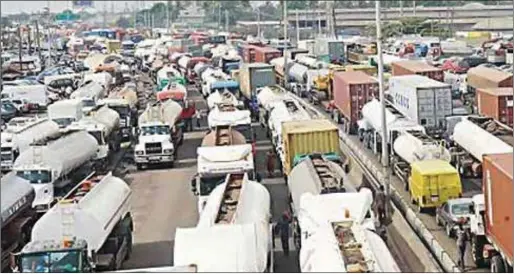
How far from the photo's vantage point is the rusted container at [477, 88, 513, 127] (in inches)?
858

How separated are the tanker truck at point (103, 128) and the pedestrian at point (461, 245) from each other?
10932 millimetres

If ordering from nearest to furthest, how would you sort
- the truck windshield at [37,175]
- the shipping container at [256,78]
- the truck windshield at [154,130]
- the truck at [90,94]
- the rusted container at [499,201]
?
the rusted container at [499,201] → the truck windshield at [37,175] → the truck windshield at [154,130] → the truck at [90,94] → the shipping container at [256,78]

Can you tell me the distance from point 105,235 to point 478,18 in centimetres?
8528

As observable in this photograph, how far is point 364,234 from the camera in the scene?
999 cm

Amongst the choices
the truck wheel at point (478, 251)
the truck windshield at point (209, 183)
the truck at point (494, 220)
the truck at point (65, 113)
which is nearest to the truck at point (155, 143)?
the truck at point (65, 113)

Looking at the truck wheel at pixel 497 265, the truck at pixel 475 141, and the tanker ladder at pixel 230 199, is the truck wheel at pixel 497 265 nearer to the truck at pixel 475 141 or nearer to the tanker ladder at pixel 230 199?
the tanker ladder at pixel 230 199

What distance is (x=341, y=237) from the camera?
10.1m

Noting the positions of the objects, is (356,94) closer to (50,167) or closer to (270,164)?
(270,164)

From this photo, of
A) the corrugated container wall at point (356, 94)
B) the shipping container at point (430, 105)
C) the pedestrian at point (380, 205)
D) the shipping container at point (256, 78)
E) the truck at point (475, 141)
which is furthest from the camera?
the shipping container at point (256, 78)

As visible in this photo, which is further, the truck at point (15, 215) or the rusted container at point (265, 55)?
the rusted container at point (265, 55)

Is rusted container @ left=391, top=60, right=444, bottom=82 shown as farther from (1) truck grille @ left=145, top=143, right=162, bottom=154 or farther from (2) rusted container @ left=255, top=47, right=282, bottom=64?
(2) rusted container @ left=255, top=47, right=282, bottom=64

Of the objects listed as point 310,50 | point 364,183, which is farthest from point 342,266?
point 310,50

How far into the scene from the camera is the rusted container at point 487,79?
29.3m

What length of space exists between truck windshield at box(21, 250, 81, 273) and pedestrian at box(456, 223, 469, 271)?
4996 mm
